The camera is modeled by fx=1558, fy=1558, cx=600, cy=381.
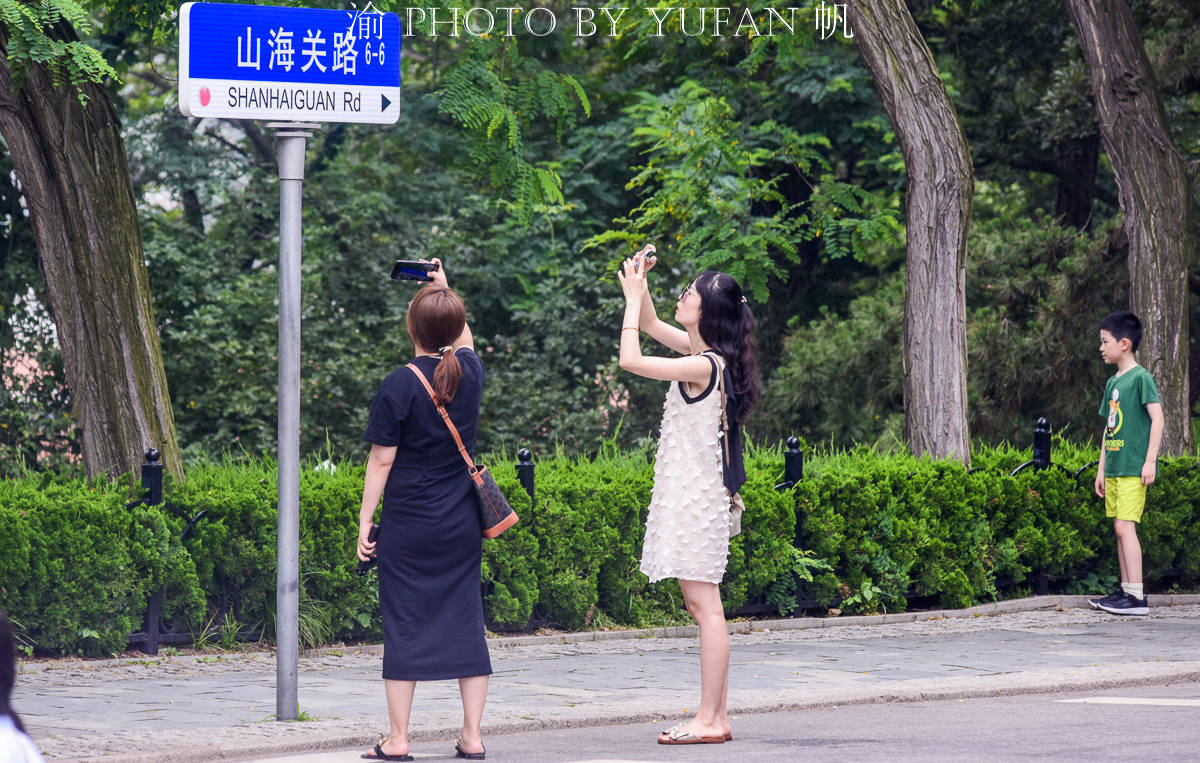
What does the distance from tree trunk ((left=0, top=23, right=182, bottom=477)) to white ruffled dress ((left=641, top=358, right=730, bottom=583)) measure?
453 centimetres

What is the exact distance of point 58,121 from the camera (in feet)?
32.8

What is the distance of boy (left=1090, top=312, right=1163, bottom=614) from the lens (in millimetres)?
11078

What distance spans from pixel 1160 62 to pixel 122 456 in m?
11.7

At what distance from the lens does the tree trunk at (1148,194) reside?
13.0 meters

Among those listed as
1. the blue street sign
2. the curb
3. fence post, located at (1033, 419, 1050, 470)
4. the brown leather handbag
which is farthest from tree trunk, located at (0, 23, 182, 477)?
fence post, located at (1033, 419, 1050, 470)

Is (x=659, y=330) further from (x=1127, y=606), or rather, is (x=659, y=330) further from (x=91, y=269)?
(x=1127, y=606)

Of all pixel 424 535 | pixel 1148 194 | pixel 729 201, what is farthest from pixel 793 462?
pixel 729 201

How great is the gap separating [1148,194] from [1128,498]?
318 centimetres

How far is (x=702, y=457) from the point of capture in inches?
256

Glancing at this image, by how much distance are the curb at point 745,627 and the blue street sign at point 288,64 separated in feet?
11.4

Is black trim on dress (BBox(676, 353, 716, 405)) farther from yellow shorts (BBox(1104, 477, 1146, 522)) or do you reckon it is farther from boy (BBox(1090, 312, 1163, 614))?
yellow shorts (BBox(1104, 477, 1146, 522))

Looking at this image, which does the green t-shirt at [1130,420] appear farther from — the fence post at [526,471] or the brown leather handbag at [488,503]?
the brown leather handbag at [488,503]

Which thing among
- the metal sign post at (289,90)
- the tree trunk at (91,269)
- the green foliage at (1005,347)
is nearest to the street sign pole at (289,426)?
the metal sign post at (289,90)

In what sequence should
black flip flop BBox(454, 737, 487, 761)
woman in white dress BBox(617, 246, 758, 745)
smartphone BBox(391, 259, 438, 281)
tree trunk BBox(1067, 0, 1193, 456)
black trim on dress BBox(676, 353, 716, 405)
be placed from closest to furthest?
black flip flop BBox(454, 737, 487, 761) → smartphone BBox(391, 259, 438, 281) → woman in white dress BBox(617, 246, 758, 745) → black trim on dress BBox(676, 353, 716, 405) → tree trunk BBox(1067, 0, 1193, 456)
